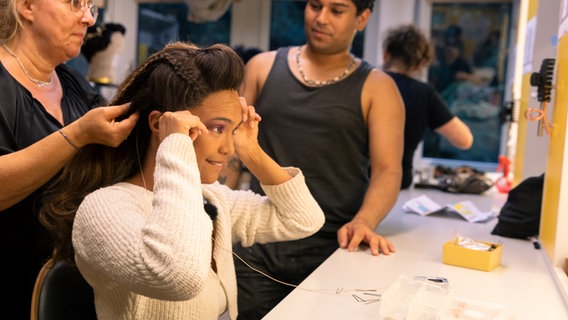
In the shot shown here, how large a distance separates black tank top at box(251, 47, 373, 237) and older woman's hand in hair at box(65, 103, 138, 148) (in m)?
0.74

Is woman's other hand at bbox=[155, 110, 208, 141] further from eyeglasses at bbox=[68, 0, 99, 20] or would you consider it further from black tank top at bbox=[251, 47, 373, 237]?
black tank top at bbox=[251, 47, 373, 237]

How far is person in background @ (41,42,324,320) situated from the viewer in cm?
107

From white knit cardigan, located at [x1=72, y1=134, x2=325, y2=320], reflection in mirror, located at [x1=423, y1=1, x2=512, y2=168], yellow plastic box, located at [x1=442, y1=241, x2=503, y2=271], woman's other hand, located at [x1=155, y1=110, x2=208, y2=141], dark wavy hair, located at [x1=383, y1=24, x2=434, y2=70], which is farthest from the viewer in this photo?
reflection in mirror, located at [x1=423, y1=1, x2=512, y2=168]

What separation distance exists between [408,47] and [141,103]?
6.25 ft

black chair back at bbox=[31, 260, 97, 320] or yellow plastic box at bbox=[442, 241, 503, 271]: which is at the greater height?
yellow plastic box at bbox=[442, 241, 503, 271]

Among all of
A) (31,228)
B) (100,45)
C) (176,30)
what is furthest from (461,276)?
(176,30)

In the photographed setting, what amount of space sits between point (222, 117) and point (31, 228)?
616 mm

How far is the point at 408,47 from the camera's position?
2.92 metres

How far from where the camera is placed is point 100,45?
143 inches

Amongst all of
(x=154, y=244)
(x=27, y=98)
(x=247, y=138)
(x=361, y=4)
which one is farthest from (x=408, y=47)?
(x=154, y=244)

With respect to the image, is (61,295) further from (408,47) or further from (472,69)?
(472,69)

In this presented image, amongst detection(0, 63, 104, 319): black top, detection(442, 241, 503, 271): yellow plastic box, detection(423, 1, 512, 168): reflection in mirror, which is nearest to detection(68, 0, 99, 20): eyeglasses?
detection(0, 63, 104, 319): black top

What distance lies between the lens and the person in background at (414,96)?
2.78m

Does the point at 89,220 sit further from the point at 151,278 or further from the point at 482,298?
the point at 482,298
